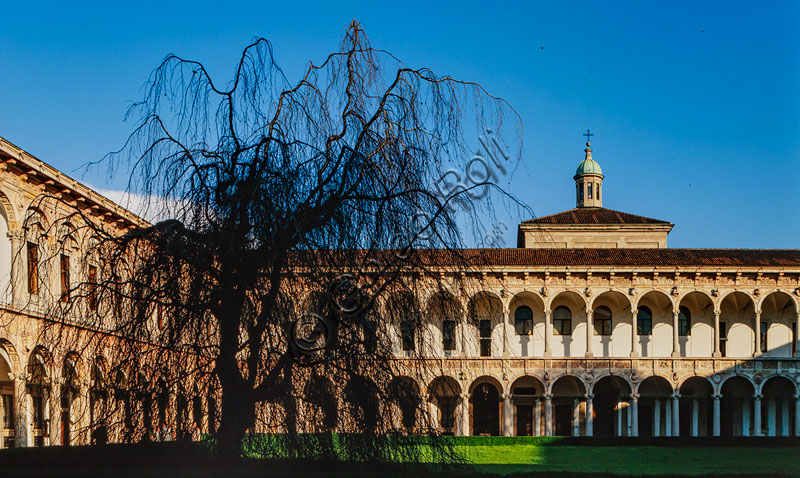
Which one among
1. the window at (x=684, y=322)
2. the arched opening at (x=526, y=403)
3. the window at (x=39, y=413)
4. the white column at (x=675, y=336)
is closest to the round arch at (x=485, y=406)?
the arched opening at (x=526, y=403)

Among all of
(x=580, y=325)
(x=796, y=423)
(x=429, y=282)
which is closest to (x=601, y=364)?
(x=580, y=325)

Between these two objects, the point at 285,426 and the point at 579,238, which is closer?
the point at 285,426

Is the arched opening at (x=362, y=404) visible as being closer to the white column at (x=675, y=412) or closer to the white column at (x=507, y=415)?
the white column at (x=507, y=415)

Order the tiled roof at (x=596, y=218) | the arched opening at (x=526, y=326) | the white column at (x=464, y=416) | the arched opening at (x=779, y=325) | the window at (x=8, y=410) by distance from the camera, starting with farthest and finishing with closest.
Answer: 1. the tiled roof at (x=596, y=218)
2. the arched opening at (x=526, y=326)
3. the arched opening at (x=779, y=325)
4. the window at (x=8, y=410)
5. the white column at (x=464, y=416)

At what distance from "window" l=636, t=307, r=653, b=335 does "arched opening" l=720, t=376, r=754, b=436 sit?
4864 millimetres

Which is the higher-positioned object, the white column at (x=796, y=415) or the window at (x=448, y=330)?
the window at (x=448, y=330)

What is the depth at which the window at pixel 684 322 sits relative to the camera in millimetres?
50375

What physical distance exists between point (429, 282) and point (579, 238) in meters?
47.2

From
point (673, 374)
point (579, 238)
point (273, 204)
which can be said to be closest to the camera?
point (273, 204)

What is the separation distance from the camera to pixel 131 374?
39.9 ft

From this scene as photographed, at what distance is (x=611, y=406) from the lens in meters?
49.7

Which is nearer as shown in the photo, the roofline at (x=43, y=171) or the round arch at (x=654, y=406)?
the roofline at (x=43, y=171)

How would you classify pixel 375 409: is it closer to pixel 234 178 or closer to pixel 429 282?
pixel 429 282

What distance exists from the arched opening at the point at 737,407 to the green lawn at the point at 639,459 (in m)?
15.4
